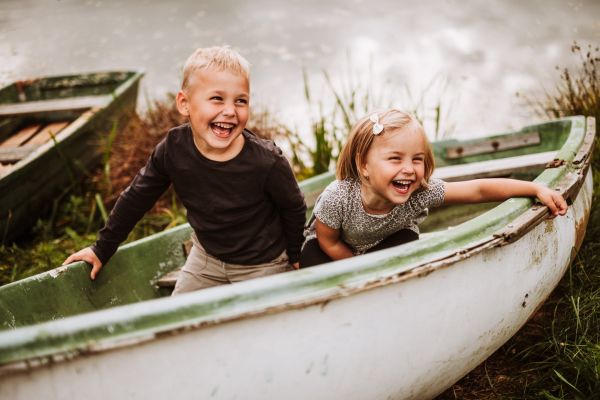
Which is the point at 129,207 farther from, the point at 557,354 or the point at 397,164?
the point at 557,354

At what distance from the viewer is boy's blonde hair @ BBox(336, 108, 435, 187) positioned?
5.94 feet

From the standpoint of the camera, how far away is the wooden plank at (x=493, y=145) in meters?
3.05

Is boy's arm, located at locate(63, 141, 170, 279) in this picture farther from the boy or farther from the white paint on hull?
the white paint on hull

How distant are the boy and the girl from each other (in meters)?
0.13

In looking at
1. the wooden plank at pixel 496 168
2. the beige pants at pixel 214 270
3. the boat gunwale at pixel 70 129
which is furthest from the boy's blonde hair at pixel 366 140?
the boat gunwale at pixel 70 129

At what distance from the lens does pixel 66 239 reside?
394 cm

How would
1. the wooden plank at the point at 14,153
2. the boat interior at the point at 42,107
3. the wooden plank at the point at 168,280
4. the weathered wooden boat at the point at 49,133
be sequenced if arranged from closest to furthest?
the wooden plank at the point at 168,280, the weathered wooden boat at the point at 49,133, the wooden plank at the point at 14,153, the boat interior at the point at 42,107

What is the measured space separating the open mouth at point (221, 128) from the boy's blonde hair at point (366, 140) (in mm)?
396

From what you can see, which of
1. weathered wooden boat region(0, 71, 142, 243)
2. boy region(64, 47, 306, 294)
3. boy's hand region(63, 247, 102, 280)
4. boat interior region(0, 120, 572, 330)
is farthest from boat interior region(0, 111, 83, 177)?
boy region(64, 47, 306, 294)

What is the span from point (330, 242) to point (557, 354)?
3.08 ft

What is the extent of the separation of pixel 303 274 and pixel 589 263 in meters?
1.77

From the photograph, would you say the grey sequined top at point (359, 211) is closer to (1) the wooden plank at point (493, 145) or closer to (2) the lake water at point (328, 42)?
(1) the wooden plank at point (493, 145)

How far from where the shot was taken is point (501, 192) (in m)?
1.95

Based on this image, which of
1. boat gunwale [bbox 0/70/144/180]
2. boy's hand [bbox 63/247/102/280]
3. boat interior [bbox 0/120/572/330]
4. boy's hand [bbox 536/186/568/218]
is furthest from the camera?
boat gunwale [bbox 0/70/144/180]
